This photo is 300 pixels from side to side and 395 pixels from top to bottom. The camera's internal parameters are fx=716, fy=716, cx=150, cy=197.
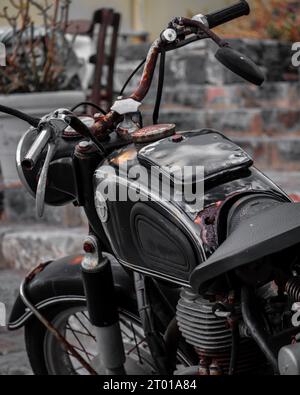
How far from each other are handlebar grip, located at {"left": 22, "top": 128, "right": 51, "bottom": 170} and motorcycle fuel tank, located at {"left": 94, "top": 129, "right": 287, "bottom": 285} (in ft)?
0.78

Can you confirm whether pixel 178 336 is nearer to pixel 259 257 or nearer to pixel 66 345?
pixel 66 345

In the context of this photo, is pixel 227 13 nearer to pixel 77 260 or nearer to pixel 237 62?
pixel 237 62

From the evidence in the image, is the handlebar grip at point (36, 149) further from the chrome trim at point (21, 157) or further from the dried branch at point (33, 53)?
the dried branch at point (33, 53)

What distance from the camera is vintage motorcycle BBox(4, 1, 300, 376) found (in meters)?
1.66

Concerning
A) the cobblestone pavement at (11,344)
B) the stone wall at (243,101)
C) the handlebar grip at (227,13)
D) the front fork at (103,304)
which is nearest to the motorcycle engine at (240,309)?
the front fork at (103,304)

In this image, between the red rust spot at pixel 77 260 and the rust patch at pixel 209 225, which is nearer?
the rust patch at pixel 209 225

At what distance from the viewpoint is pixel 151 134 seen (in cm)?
190

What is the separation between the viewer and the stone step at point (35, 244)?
397 cm

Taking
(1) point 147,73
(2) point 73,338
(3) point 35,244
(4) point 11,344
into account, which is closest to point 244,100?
(3) point 35,244

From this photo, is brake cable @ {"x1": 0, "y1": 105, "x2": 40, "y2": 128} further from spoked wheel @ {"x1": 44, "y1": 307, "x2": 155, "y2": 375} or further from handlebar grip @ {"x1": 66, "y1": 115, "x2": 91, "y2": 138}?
spoked wheel @ {"x1": 44, "y1": 307, "x2": 155, "y2": 375}

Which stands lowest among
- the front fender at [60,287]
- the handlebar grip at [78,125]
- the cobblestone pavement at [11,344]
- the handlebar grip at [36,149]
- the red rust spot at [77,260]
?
the cobblestone pavement at [11,344]

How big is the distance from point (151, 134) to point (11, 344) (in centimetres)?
194

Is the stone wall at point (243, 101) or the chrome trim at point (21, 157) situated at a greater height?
the chrome trim at point (21, 157)
